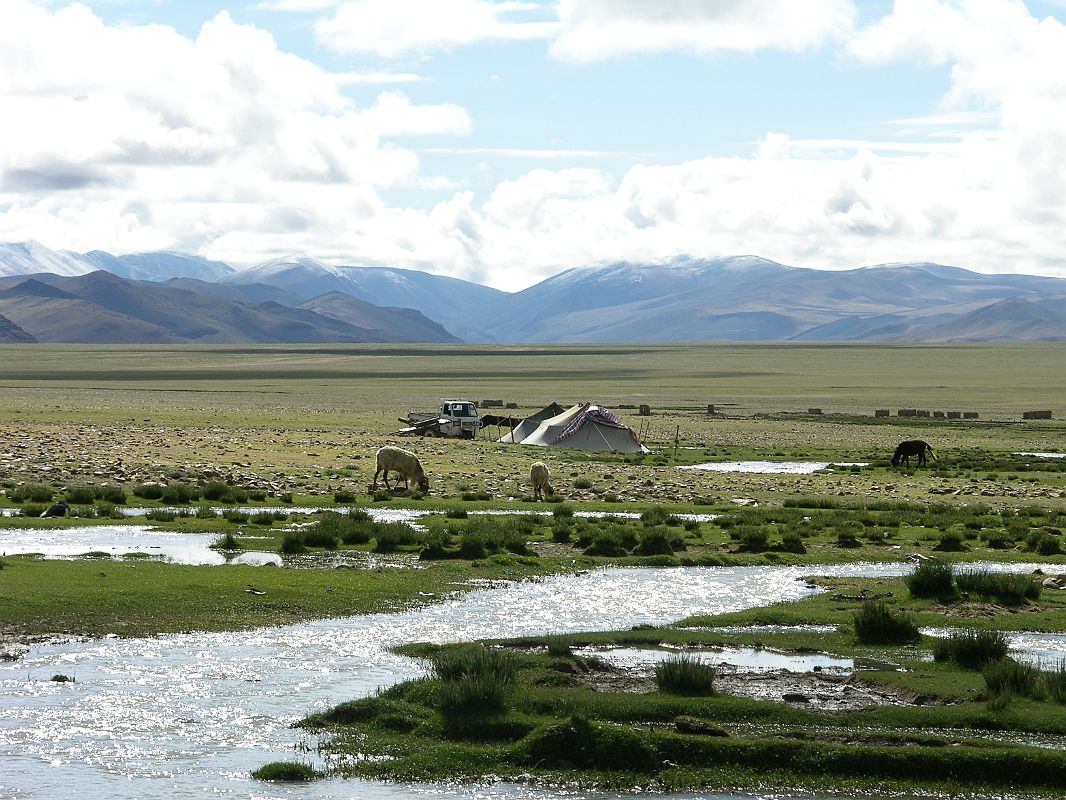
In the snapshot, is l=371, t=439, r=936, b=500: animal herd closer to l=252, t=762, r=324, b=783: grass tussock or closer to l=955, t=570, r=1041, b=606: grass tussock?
l=955, t=570, r=1041, b=606: grass tussock

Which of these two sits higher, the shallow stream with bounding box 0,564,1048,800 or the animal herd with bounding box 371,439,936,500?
the animal herd with bounding box 371,439,936,500

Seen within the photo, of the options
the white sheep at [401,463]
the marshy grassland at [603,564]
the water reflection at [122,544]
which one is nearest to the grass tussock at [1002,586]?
the marshy grassland at [603,564]

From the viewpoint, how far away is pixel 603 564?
24.8m

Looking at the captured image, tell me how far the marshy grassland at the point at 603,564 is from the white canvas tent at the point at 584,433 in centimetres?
161

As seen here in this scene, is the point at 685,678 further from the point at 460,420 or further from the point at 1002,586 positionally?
the point at 460,420

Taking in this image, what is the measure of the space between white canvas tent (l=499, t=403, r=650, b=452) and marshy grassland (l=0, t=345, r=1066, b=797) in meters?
1.61

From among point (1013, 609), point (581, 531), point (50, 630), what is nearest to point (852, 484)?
point (581, 531)

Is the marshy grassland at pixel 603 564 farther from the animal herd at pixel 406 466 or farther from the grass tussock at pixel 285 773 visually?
the animal herd at pixel 406 466

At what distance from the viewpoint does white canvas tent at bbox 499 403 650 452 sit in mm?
55906

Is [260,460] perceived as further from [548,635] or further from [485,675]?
[485,675]

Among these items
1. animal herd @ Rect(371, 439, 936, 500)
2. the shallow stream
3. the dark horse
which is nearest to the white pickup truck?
the dark horse

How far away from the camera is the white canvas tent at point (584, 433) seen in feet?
183

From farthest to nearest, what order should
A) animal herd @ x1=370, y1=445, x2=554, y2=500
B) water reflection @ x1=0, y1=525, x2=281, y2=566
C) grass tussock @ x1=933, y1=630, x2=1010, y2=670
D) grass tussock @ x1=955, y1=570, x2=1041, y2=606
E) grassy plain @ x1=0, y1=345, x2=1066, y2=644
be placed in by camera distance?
1. animal herd @ x1=370, y1=445, x2=554, y2=500
2. grassy plain @ x1=0, y1=345, x2=1066, y2=644
3. water reflection @ x1=0, y1=525, x2=281, y2=566
4. grass tussock @ x1=955, y1=570, x2=1041, y2=606
5. grass tussock @ x1=933, y1=630, x2=1010, y2=670

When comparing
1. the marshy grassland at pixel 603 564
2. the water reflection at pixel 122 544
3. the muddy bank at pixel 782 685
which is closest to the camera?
the marshy grassland at pixel 603 564
